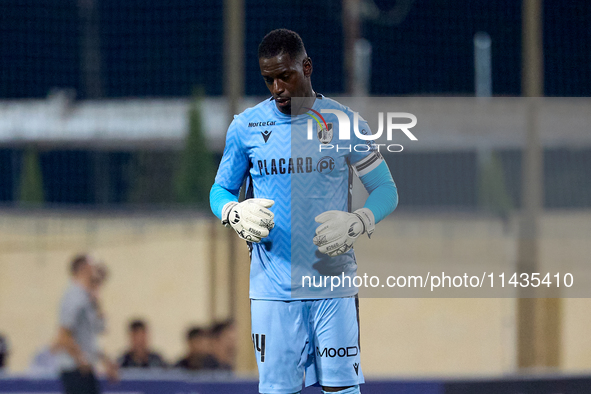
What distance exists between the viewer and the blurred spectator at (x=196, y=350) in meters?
5.68

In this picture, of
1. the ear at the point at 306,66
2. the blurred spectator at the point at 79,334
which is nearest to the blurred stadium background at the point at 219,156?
the blurred spectator at the point at 79,334

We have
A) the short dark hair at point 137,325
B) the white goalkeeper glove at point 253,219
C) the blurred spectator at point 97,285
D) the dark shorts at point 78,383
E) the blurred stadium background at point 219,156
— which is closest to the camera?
the white goalkeeper glove at point 253,219

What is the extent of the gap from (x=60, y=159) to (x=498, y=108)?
4394 mm

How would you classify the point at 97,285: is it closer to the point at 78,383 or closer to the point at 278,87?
the point at 78,383

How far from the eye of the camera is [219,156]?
604 cm

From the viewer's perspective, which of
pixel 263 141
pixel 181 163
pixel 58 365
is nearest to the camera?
pixel 263 141

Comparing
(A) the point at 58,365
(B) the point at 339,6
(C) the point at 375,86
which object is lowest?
(A) the point at 58,365

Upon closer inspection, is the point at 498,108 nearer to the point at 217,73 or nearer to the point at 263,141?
the point at 217,73

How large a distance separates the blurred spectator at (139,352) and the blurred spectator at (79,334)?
1.11 feet

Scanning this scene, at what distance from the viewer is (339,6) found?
20.7ft

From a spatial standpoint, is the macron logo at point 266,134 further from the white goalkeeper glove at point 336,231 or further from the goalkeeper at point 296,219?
the white goalkeeper glove at point 336,231

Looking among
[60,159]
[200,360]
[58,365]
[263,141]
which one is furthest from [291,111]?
[60,159]

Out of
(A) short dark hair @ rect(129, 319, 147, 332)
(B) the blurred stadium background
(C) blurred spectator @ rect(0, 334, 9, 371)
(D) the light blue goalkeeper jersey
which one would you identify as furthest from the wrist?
(C) blurred spectator @ rect(0, 334, 9, 371)

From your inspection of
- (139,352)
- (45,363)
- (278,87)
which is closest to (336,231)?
(278,87)
